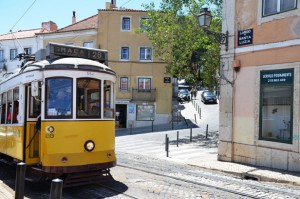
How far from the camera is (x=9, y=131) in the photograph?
1002 cm

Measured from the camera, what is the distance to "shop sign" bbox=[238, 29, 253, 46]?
40.0 feet

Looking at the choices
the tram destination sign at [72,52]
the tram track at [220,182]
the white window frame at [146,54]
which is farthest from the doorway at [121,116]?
the tram destination sign at [72,52]

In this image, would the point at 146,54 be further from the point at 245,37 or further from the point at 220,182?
the point at 220,182

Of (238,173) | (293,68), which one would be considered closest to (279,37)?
(293,68)

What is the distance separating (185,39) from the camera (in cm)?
2112

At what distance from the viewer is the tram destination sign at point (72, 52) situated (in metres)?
8.73

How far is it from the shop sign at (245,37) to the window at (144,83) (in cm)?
Answer: 2116

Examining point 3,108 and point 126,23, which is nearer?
point 3,108

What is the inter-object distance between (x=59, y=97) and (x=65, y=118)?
0.51 m

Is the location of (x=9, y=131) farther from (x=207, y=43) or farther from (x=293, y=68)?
(x=207, y=43)

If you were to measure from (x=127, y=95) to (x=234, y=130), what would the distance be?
21.1 meters

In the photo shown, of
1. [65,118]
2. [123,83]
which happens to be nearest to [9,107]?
[65,118]

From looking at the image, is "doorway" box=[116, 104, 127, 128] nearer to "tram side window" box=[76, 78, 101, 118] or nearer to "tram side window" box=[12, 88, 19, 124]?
"tram side window" box=[12, 88, 19, 124]

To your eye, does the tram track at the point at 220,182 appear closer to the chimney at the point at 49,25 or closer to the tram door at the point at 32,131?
the tram door at the point at 32,131
